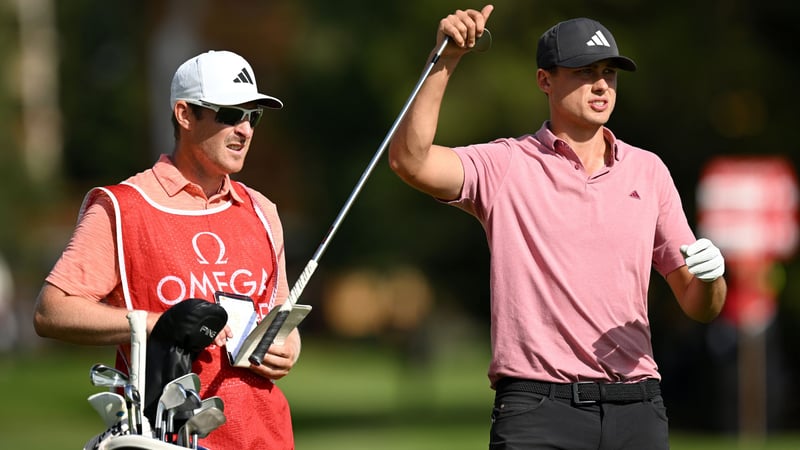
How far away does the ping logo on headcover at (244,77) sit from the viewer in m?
5.74

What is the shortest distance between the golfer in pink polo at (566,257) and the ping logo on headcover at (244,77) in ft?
1.89

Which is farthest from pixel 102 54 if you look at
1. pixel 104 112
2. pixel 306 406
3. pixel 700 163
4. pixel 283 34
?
pixel 700 163

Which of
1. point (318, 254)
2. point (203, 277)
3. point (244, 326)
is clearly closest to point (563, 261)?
point (318, 254)

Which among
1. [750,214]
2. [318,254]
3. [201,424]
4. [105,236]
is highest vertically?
[105,236]

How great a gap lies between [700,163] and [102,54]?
52.4 metres

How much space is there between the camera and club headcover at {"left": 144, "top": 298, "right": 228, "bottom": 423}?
17.0ft

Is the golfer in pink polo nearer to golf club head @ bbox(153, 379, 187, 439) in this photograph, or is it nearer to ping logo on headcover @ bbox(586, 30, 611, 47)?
ping logo on headcover @ bbox(586, 30, 611, 47)

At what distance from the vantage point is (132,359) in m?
5.23

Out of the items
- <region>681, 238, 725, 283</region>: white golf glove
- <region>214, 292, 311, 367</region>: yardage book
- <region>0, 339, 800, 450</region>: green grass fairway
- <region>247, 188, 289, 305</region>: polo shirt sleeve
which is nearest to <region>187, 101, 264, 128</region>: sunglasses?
<region>247, 188, 289, 305</region>: polo shirt sleeve

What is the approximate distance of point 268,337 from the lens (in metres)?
5.43

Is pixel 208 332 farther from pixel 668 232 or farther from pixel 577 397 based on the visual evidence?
pixel 668 232

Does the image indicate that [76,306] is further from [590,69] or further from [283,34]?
[283,34]

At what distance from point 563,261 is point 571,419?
574 mm

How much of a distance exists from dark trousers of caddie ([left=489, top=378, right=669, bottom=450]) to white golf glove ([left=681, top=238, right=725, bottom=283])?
498 millimetres
